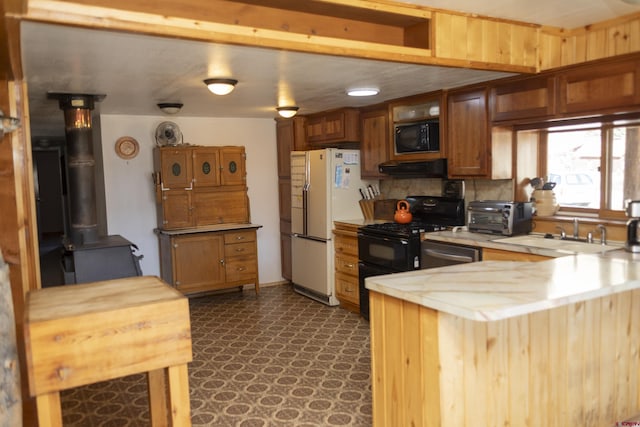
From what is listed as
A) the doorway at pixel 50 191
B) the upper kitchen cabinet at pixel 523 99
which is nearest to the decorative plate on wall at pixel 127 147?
the upper kitchen cabinet at pixel 523 99

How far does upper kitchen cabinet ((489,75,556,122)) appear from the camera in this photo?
140 inches

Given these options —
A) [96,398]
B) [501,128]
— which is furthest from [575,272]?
[96,398]

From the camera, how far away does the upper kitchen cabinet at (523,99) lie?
11.6ft

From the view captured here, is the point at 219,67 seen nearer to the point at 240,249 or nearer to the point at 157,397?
the point at 157,397

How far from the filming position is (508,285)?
2.14 m

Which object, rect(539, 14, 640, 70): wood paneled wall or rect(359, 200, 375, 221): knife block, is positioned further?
rect(359, 200, 375, 221): knife block

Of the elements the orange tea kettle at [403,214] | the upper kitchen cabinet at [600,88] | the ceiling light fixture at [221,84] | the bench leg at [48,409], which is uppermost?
the ceiling light fixture at [221,84]

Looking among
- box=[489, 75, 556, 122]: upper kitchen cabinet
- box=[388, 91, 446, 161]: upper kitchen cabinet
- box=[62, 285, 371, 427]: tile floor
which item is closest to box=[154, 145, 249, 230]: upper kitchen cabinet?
box=[62, 285, 371, 427]: tile floor

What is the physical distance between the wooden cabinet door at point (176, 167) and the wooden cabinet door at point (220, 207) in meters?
0.21

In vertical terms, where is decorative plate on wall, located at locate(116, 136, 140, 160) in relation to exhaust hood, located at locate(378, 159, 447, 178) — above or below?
above

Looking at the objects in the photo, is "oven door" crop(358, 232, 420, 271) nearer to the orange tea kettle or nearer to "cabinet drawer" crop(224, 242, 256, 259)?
the orange tea kettle

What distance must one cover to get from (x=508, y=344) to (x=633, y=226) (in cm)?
138

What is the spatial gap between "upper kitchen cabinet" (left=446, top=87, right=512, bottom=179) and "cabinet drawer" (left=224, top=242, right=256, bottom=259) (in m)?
A: 2.53

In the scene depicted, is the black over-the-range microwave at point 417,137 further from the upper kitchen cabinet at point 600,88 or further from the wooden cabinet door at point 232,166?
the wooden cabinet door at point 232,166
